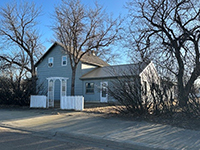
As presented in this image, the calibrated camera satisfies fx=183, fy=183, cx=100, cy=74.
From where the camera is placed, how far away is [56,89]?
2334 cm

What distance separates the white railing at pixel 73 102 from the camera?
1230 cm

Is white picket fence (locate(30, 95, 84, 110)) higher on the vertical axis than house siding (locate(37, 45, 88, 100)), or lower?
lower

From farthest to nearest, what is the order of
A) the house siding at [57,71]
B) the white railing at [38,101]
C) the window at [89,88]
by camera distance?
the house siding at [57,71] < the window at [89,88] < the white railing at [38,101]

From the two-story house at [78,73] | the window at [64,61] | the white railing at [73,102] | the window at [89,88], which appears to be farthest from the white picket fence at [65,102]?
the window at [64,61]

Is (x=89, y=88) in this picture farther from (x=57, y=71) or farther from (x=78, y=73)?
(x=57, y=71)

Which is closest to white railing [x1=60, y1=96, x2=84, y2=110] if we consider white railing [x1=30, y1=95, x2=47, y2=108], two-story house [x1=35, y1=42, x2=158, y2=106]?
white railing [x1=30, y1=95, x2=47, y2=108]

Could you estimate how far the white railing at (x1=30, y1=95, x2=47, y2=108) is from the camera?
14.0 meters

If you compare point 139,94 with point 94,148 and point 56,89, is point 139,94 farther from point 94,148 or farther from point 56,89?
point 56,89

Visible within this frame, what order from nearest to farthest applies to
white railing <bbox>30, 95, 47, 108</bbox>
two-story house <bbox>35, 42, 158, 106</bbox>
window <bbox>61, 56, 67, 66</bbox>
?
white railing <bbox>30, 95, 47, 108</bbox>, two-story house <bbox>35, 42, 158, 106</bbox>, window <bbox>61, 56, 67, 66</bbox>

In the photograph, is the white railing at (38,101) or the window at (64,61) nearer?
the white railing at (38,101)

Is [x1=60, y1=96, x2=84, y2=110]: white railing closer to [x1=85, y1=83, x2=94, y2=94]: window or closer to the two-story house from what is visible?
the two-story house

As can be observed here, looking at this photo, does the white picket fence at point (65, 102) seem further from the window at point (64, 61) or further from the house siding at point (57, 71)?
the window at point (64, 61)

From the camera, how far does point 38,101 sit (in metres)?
14.3

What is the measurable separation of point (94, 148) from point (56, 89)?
18.8m
